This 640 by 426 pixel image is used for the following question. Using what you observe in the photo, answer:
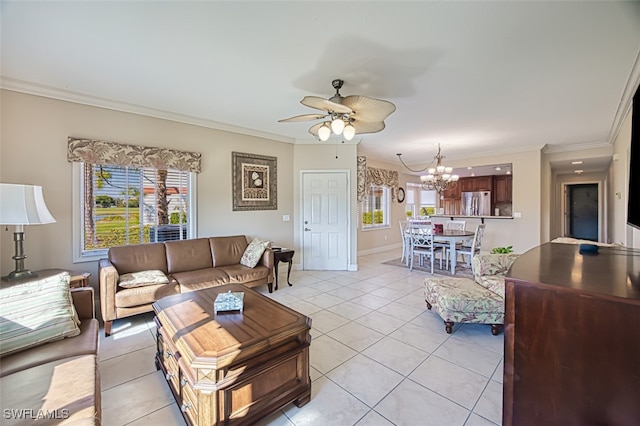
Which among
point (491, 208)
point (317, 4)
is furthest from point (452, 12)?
point (491, 208)

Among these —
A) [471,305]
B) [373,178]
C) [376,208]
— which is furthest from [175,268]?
[376,208]

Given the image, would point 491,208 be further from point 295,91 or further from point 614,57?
point 295,91

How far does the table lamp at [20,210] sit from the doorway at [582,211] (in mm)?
13020

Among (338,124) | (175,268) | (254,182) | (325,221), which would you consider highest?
(338,124)

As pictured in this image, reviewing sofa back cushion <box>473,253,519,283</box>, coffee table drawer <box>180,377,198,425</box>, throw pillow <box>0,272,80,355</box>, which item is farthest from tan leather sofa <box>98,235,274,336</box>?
sofa back cushion <box>473,253,519,283</box>

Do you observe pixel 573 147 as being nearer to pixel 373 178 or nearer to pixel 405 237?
pixel 405 237

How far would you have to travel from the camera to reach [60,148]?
3.06 meters

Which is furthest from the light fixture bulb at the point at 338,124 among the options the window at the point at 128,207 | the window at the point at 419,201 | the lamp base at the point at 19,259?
the window at the point at 419,201

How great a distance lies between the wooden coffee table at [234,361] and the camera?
1.39m

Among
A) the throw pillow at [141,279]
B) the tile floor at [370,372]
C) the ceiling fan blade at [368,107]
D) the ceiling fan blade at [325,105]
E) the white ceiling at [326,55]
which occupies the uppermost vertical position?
the white ceiling at [326,55]

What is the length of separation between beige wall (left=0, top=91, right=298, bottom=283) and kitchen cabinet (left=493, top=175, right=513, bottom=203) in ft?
28.4

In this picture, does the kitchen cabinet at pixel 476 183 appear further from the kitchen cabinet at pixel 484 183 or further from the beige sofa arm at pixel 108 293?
the beige sofa arm at pixel 108 293

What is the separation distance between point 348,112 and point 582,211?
11.2m

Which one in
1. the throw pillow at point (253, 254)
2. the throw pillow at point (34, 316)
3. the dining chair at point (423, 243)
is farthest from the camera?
the dining chair at point (423, 243)
